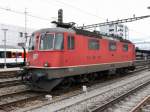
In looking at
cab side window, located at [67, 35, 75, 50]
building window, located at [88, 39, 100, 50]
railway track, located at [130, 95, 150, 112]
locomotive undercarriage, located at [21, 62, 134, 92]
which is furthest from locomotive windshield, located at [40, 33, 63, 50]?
railway track, located at [130, 95, 150, 112]

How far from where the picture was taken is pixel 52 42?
14.0 meters

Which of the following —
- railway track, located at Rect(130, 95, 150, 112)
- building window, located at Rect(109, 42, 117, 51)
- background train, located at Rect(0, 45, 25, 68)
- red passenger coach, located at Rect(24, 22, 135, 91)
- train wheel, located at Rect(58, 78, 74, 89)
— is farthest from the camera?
background train, located at Rect(0, 45, 25, 68)

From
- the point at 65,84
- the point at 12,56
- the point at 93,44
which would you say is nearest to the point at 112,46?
the point at 93,44

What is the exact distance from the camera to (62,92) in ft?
47.8

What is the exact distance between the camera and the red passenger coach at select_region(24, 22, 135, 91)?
13.7 m

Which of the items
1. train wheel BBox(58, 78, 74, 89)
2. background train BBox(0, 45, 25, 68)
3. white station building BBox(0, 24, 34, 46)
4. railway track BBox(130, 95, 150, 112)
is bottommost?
railway track BBox(130, 95, 150, 112)

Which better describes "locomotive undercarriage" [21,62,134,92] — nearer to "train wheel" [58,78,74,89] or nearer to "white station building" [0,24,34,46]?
"train wheel" [58,78,74,89]

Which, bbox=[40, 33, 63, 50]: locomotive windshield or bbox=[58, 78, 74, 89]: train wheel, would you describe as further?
bbox=[58, 78, 74, 89]: train wheel

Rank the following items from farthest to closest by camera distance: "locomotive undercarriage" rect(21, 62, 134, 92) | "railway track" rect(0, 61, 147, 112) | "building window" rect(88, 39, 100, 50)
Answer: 1. "building window" rect(88, 39, 100, 50)
2. "locomotive undercarriage" rect(21, 62, 134, 92)
3. "railway track" rect(0, 61, 147, 112)

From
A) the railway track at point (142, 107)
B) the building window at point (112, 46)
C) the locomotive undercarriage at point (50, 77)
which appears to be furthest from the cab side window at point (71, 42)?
the building window at point (112, 46)

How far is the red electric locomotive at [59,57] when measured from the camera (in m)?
13.7

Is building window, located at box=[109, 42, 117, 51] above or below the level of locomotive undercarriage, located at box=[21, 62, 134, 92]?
above

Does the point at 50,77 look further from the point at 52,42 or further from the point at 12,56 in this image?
the point at 12,56

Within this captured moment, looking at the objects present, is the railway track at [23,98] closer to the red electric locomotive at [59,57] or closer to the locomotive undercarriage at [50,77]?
the locomotive undercarriage at [50,77]
